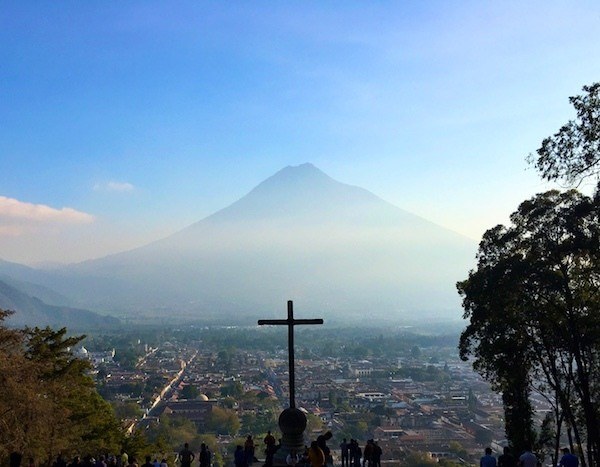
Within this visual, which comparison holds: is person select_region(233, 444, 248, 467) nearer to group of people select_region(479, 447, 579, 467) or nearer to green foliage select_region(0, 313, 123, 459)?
group of people select_region(479, 447, 579, 467)

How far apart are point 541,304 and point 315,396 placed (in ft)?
147

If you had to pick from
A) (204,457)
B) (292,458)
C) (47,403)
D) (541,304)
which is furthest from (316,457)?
(47,403)

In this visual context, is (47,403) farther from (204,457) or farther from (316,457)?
(316,457)

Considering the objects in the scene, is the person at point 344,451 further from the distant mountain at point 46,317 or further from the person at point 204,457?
the distant mountain at point 46,317

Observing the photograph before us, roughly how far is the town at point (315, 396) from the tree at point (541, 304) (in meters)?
16.9

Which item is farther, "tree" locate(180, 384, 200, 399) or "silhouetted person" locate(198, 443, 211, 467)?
"tree" locate(180, 384, 200, 399)

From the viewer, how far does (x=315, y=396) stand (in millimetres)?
55719

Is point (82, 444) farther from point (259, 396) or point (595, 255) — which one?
point (259, 396)

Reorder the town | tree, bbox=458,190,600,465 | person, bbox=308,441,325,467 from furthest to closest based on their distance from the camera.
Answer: the town < tree, bbox=458,190,600,465 < person, bbox=308,441,325,467

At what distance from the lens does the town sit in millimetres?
37531

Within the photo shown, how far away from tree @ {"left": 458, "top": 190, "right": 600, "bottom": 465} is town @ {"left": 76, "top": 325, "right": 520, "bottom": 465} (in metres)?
16.9

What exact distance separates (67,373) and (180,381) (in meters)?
50.6

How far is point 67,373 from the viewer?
19297 millimetres

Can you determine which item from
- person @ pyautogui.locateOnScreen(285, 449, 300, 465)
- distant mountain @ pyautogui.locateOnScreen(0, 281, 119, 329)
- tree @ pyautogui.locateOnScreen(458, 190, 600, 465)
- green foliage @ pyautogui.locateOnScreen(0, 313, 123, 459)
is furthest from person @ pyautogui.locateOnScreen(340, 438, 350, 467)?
distant mountain @ pyautogui.locateOnScreen(0, 281, 119, 329)
